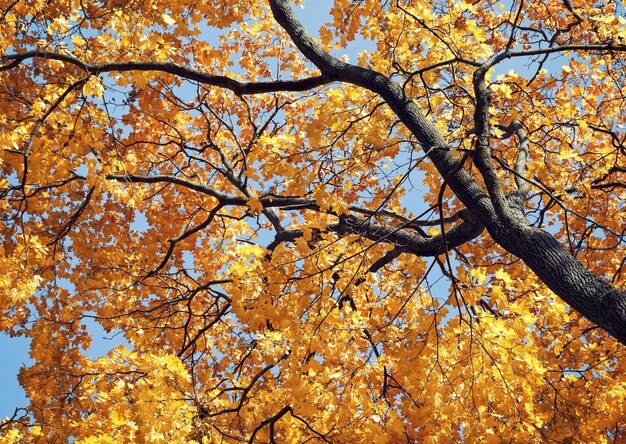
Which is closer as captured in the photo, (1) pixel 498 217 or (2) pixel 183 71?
(1) pixel 498 217

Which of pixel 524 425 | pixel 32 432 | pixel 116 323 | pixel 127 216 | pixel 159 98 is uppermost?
pixel 159 98

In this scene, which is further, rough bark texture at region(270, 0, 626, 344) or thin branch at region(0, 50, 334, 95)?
thin branch at region(0, 50, 334, 95)

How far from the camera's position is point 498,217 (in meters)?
4.52

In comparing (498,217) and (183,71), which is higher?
(183,71)

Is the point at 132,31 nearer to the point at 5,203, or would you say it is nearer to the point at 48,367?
the point at 5,203

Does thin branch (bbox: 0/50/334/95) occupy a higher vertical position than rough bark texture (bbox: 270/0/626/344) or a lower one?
higher

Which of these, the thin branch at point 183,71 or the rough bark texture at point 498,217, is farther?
the thin branch at point 183,71

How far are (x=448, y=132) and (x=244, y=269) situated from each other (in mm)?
3092

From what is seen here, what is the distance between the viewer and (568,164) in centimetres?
720

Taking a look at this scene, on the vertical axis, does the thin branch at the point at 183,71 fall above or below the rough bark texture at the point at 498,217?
above

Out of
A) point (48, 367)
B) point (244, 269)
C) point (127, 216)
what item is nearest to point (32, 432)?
point (244, 269)

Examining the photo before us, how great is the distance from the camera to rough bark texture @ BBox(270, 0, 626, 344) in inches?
150

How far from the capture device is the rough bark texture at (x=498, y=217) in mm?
3809

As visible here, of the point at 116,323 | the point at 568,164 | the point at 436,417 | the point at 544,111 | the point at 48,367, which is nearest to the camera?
the point at 436,417
